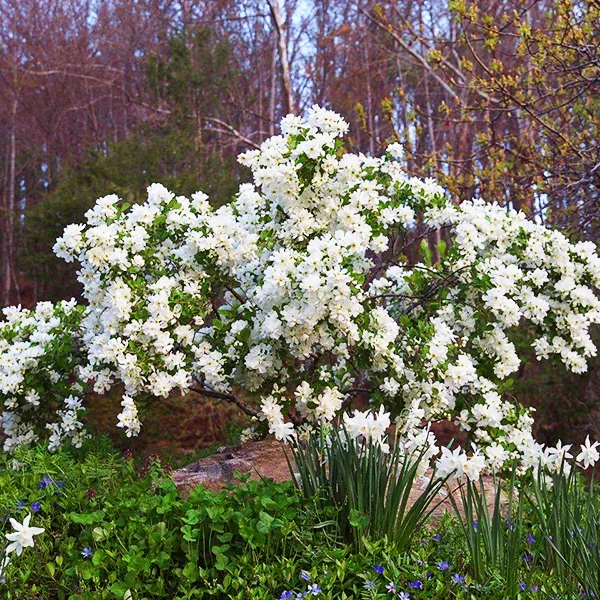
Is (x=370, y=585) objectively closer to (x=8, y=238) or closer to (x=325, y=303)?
(x=325, y=303)

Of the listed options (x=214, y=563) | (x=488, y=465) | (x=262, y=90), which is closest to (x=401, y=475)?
(x=214, y=563)

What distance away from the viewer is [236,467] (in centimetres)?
422

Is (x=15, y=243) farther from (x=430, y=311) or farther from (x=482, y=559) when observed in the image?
(x=482, y=559)

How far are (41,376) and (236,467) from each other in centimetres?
140

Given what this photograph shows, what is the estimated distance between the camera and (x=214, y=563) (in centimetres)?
297

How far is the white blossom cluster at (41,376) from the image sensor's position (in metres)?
4.59

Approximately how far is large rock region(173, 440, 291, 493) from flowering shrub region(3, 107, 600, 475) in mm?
247

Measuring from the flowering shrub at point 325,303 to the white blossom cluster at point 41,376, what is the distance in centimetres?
20

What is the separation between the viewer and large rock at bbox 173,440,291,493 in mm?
3996

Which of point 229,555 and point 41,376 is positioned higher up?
point 41,376

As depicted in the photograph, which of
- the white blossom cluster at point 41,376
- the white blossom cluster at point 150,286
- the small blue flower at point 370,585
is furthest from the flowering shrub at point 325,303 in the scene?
the small blue flower at point 370,585

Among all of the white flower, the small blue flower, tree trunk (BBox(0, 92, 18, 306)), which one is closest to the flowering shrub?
the white flower

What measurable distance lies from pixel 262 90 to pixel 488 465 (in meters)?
12.6

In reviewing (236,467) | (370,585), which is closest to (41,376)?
(236,467)
